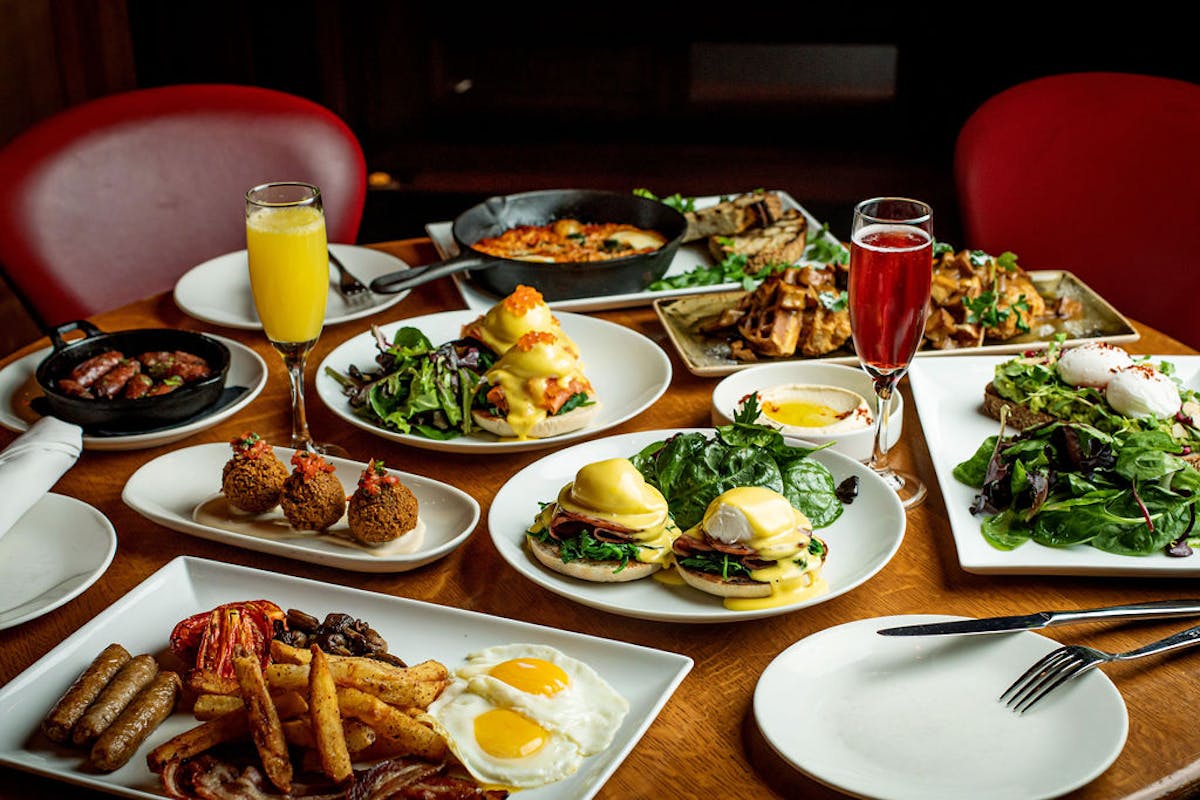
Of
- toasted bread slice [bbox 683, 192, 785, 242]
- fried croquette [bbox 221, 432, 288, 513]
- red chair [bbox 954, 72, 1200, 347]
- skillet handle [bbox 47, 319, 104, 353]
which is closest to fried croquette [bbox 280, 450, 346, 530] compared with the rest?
fried croquette [bbox 221, 432, 288, 513]

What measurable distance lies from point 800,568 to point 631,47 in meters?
5.71

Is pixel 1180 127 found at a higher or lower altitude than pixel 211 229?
higher

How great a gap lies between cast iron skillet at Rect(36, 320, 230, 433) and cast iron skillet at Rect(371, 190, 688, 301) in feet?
1.49

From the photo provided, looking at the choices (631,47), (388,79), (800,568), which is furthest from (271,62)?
(800,568)

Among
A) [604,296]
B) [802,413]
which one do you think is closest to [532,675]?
[802,413]

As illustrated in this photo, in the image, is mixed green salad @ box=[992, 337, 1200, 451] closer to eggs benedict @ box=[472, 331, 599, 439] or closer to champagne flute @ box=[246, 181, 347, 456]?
eggs benedict @ box=[472, 331, 599, 439]

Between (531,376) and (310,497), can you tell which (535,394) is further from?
(310,497)

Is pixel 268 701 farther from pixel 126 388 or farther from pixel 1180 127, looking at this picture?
pixel 1180 127

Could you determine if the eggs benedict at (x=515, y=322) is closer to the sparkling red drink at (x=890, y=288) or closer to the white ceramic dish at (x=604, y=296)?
the white ceramic dish at (x=604, y=296)

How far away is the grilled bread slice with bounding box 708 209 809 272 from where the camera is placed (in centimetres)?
292

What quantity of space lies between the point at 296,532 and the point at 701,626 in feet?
2.07

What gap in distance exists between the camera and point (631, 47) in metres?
6.79

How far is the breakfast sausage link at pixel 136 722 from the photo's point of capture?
128 centimetres

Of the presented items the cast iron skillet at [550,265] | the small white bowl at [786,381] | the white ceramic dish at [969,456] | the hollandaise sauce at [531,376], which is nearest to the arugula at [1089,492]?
the white ceramic dish at [969,456]
